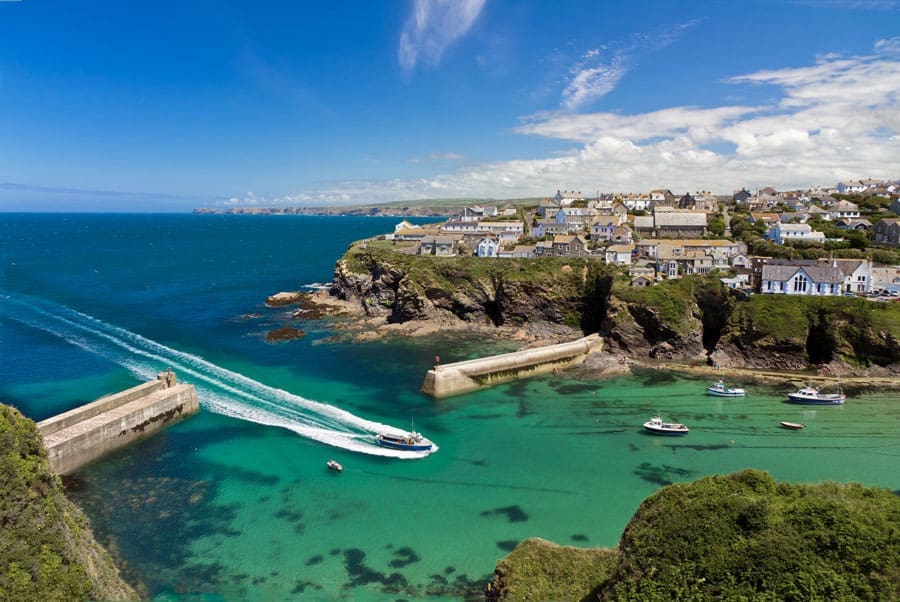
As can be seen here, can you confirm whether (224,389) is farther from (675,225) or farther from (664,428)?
(675,225)

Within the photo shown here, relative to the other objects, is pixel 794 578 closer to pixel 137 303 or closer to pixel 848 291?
pixel 848 291

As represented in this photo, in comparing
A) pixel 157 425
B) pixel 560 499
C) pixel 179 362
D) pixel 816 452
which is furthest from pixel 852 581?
pixel 179 362

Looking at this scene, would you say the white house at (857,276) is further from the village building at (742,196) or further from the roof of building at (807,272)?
the village building at (742,196)

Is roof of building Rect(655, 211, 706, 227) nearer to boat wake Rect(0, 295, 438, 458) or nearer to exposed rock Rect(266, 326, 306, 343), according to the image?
exposed rock Rect(266, 326, 306, 343)

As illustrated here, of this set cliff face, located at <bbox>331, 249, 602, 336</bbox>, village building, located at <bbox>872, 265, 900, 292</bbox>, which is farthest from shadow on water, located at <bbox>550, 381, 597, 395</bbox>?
village building, located at <bbox>872, 265, 900, 292</bbox>

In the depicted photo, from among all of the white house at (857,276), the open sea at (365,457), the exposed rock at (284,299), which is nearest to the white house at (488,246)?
the open sea at (365,457)

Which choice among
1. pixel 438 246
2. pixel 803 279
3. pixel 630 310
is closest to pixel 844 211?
pixel 803 279

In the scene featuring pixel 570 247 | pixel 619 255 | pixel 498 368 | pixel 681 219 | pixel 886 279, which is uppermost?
pixel 681 219
